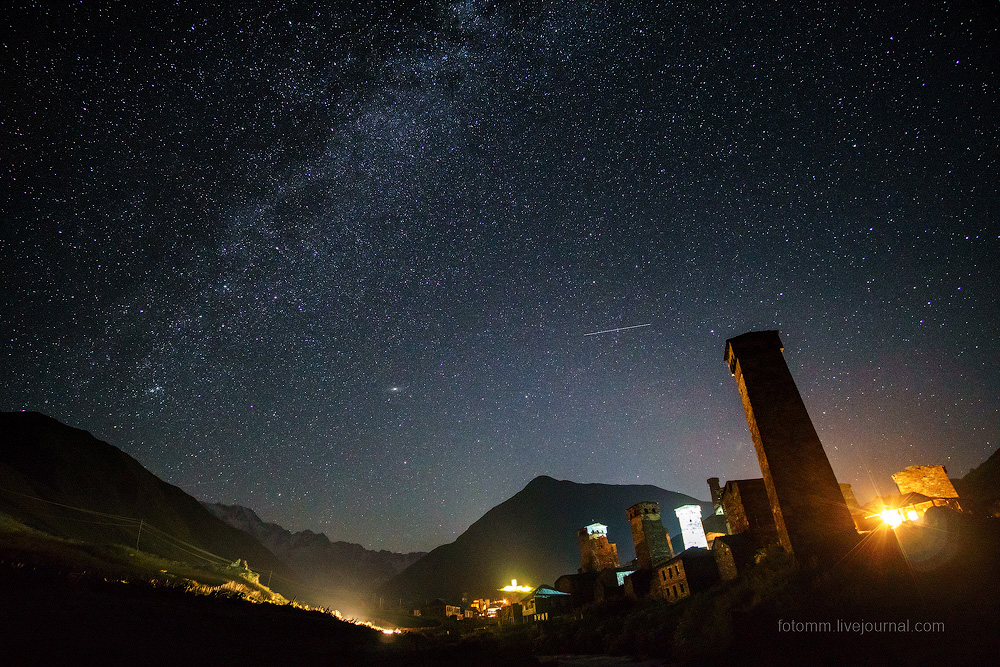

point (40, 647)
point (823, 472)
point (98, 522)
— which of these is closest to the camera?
point (40, 647)

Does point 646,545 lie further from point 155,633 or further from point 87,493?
point 87,493

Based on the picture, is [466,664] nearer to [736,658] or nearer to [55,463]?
[736,658]

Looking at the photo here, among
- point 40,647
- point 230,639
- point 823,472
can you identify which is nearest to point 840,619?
point 823,472

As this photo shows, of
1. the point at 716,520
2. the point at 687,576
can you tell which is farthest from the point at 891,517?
the point at 716,520

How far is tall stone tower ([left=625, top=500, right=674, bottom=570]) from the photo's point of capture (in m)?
37.7

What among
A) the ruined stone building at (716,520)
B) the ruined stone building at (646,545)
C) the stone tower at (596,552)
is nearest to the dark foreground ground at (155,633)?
the ruined stone building at (646,545)

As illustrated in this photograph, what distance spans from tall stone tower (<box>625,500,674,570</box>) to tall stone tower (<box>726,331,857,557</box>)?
2270 cm

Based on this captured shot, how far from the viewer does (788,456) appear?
17578 mm

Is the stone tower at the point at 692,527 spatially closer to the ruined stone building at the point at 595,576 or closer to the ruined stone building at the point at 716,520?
the ruined stone building at the point at 716,520

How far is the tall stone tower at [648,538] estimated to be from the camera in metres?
37.7

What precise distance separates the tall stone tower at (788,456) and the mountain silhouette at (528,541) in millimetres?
112667

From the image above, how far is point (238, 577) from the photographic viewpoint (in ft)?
135

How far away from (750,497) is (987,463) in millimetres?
34877

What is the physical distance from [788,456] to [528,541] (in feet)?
501
